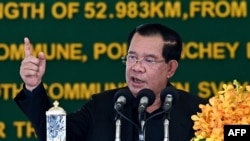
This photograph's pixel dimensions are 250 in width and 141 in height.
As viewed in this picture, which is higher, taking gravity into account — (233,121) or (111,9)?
(111,9)

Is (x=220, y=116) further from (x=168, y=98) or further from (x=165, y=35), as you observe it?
(x=165, y=35)

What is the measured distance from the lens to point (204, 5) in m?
6.27

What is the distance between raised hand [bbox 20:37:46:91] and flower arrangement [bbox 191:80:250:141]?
827 millimetres

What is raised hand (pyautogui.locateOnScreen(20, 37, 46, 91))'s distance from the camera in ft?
14.3

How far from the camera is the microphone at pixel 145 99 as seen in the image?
13.0 feet

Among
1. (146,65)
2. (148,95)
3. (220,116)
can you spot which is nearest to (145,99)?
(148,95)

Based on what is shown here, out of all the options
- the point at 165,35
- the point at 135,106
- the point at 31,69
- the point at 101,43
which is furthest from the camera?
the point at 101,43

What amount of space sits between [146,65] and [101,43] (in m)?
1.51

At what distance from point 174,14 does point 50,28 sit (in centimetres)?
77

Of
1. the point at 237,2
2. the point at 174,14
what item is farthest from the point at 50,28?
the point at 237,2

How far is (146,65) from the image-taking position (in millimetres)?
4781

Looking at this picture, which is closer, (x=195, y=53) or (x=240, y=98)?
(x=240, y=98)

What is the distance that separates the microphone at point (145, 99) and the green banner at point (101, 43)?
2.19 m

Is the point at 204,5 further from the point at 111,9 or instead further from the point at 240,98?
the point at 240,98
